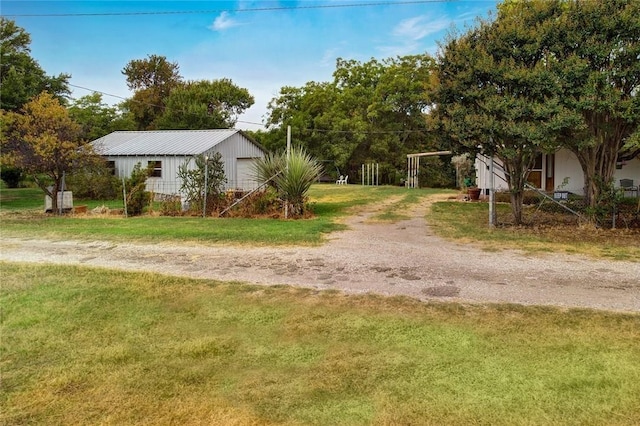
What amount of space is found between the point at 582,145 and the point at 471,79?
110 inches

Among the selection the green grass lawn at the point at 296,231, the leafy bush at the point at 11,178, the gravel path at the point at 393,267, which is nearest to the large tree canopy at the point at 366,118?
the leafy bush at the point at 11,178

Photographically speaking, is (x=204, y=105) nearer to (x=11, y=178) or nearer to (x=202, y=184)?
(x=11, y=178)

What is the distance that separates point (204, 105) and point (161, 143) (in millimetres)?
15737

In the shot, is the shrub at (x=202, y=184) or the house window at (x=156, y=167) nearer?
the shrub at (x=202, y=184)

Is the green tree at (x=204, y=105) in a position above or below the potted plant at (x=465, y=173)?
above

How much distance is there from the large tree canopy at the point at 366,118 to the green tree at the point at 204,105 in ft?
12.6

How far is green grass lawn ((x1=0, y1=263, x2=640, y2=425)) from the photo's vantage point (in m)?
2.90

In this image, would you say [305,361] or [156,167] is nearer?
[305,361]

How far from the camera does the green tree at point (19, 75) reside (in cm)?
2159

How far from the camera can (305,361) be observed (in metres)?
3.66

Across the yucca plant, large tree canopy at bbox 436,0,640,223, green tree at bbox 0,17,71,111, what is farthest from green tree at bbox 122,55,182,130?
large tree canopy at bbox 436,0,640,223

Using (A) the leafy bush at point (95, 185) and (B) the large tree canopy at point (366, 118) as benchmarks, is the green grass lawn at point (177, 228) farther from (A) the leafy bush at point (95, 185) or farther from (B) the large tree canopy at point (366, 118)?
(B) the large tree canopy at point (366, 118)

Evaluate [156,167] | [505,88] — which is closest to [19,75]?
[156,167]

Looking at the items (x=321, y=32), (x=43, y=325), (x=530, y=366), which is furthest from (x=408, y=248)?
(x=321, y=32)
